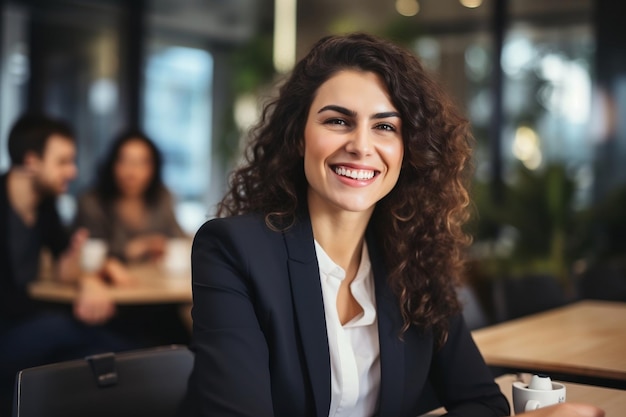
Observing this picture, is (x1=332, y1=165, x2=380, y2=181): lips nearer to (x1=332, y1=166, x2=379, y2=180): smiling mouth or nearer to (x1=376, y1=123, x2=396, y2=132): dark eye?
(x1=332, y1=166, x2=379, y2=180): smiling mouth

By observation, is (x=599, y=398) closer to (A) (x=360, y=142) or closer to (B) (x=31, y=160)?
(A) (x=360, y=142)

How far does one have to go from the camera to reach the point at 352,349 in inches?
82.7

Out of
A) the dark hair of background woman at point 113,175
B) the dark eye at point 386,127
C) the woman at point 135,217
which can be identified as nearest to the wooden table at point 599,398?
the dark eye at point 386,127

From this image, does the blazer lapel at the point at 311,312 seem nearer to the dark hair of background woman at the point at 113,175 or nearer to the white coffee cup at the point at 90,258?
the white coffee cup at the point at 90,258

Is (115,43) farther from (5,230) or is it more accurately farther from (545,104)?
(5,230)

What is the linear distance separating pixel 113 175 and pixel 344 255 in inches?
123

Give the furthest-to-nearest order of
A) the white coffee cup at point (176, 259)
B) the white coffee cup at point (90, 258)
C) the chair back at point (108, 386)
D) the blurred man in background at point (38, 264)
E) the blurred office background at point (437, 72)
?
the blurred office background at point (437, 72), the white coffee cup at point (176, 259), the white coffee cup at point (90, 258), the blurred man in background at point (38, 264), the chair back at point (108, 386)

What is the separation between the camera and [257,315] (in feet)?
6.35

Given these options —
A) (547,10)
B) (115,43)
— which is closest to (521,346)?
(547,10)

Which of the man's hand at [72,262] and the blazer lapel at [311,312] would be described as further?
the man's hand at [72,262]

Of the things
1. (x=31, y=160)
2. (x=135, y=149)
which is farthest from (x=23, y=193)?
(x=135, y=149)

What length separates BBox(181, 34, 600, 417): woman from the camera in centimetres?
191

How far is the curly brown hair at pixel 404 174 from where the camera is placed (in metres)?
2.11

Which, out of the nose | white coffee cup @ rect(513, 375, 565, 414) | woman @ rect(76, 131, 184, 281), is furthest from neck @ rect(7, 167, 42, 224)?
white coffee cup @ rect(513, 375, 565, 414)
